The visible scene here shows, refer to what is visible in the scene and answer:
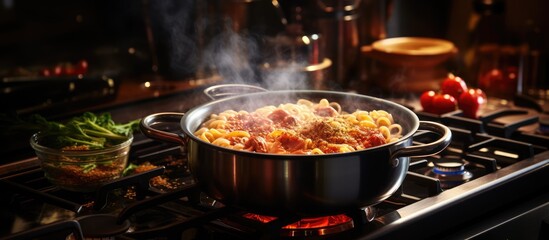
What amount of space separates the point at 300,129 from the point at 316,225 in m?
0.20

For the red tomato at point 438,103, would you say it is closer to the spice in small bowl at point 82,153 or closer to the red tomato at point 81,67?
the spice in small bowl at point 82,153

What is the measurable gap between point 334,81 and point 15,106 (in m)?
1.06

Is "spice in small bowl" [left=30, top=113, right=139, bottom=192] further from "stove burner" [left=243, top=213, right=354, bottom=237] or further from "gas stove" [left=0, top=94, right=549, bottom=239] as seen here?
"stove burner" [left=243, top=213, right=354, bottom=237]

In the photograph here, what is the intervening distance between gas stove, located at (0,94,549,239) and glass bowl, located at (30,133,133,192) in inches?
1.0

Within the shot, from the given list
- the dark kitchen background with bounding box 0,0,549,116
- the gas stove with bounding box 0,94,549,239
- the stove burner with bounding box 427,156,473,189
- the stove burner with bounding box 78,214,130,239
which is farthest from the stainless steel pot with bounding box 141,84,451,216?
the dark kitchen background with bounding box 0,0,549,116

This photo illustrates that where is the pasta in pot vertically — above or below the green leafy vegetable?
above

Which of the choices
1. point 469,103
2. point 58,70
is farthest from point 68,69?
point 469,103

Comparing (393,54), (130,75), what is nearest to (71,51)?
(130,75)

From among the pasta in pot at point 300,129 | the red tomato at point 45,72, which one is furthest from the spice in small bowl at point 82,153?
the red tomato at point 45,72

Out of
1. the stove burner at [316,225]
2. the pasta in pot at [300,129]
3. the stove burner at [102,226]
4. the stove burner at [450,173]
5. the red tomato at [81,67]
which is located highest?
the pasta in pot at [300,129]

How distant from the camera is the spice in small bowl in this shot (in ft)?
4.90

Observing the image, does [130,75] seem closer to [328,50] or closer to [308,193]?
[328,50]

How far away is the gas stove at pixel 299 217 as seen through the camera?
1.23 metres

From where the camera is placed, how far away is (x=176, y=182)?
5.16 ft
